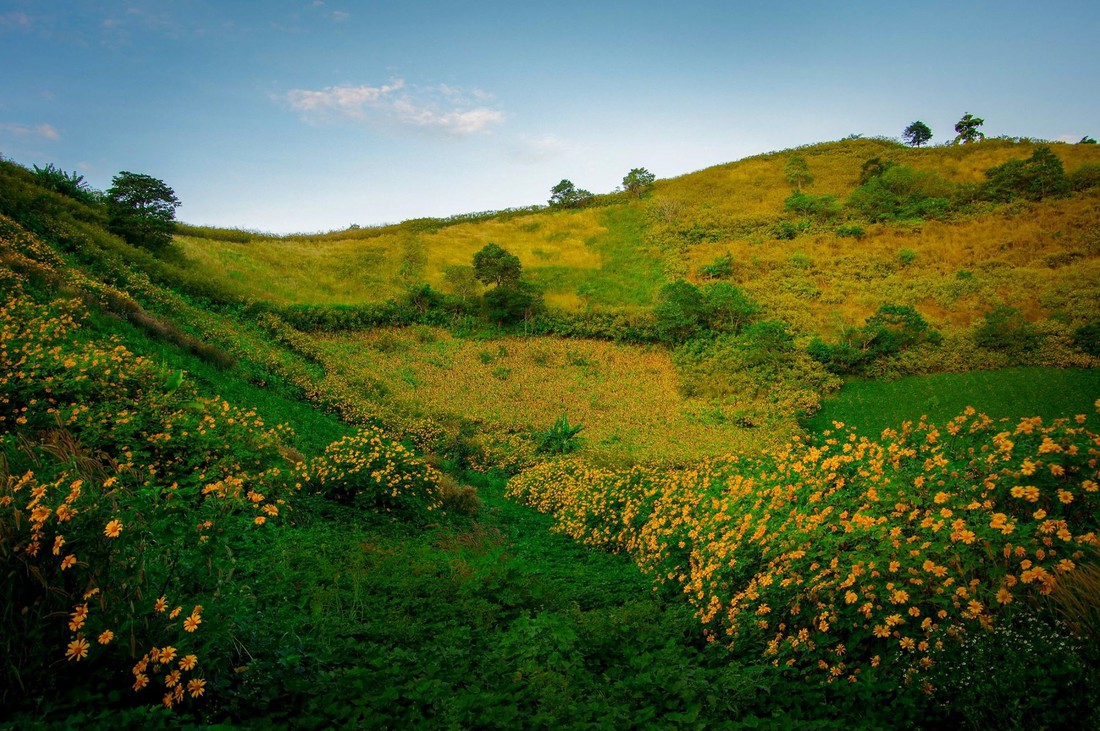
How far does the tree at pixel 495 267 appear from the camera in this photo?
3206 centimetres

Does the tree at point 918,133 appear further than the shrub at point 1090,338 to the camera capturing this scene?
Yes

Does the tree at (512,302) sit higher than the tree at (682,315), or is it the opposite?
the tree at (512,302)

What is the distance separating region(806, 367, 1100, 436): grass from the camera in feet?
55.4

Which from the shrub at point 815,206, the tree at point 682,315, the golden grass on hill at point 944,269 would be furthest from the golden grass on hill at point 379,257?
the shrub at point 815,206

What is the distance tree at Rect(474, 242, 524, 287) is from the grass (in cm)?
1958

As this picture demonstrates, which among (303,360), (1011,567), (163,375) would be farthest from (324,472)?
(303,360)

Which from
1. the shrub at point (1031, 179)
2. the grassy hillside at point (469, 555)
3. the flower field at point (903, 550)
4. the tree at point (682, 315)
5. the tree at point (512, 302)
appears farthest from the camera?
the shrub at point (1031, 179)

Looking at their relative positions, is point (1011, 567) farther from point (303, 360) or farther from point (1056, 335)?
point (1056, 335)

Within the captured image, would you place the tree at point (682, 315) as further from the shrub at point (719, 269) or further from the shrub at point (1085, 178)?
the shrub at point (1085, 178)

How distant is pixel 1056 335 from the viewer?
2006 cm

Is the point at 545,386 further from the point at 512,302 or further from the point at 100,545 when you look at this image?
the point at 100,545

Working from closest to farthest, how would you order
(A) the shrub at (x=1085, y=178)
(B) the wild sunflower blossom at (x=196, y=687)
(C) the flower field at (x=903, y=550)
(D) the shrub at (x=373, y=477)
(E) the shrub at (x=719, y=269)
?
1. (B) the wild sunflower blossom at (x=196, y=687)
2. (C) the flower field at (x=903, y=550)
3. (D) the shrub at (x=373, y=477)
4. (A) the shrub at (x=1085, y=178)
5. (E) the shrub at (x=719, y=269)

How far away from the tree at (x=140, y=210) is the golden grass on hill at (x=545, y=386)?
9294 mm

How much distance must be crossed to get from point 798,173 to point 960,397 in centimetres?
3430
